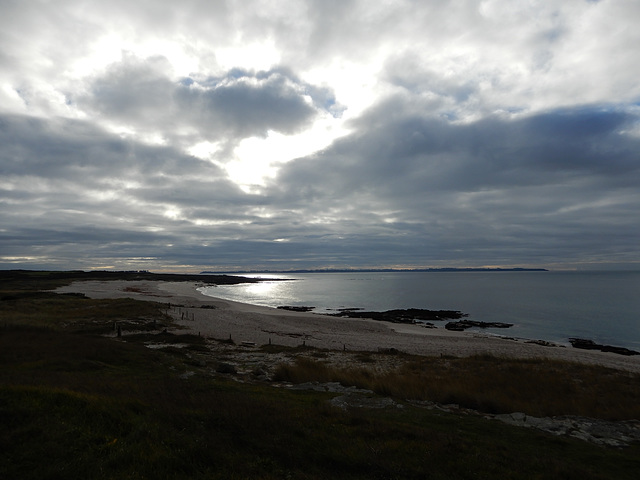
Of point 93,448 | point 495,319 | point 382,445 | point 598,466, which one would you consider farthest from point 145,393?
point 495,319

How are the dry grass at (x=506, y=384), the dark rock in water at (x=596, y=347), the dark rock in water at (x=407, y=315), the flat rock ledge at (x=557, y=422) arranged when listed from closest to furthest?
the flat rock ledge at (x=557, y=422), the dry grass at (x=506, y=384), the dark rock in water at (x=596, y=347), the dark rock in water at (x=407, y=315)

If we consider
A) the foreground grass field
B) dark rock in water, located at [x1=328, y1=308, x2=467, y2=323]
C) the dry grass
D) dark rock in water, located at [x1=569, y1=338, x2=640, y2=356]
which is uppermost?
the foreground grass field

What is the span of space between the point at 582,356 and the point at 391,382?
2834 cm

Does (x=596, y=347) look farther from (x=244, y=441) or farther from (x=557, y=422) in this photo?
(x=244, y=441)

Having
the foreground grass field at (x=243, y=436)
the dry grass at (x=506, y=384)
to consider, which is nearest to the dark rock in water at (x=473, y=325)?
the dry grass at (x=506, y=384)

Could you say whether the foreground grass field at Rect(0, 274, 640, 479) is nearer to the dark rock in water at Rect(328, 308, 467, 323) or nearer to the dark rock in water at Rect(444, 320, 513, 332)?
the dark rock in water at Rect(444, 320, 513, 332)

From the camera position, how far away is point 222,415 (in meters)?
9.73

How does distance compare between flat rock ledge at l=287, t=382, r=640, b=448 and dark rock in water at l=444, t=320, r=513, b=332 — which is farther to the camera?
dark rock in water at l=444, t=320, r=513, b=332

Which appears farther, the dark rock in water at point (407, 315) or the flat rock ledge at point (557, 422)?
the dark rock in water at point (407, 315)

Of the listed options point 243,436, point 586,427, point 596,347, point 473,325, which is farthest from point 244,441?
point 473,325

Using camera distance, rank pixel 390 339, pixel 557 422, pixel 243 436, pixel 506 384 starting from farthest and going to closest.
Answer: pixel 390 339
pixel 506 384
pixel 557 422
pixel 243 436

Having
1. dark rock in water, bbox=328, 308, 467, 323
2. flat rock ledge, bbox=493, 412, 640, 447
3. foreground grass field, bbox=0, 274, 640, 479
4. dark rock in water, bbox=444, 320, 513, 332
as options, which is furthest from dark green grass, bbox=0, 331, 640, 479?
dark rock in water, bbox=328, 308, 467, 323

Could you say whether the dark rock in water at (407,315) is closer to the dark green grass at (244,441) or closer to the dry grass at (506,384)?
the dry grass at (506,384)

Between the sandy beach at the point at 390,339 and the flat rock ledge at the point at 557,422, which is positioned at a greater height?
the flat rock ledge at the point at 557,422
